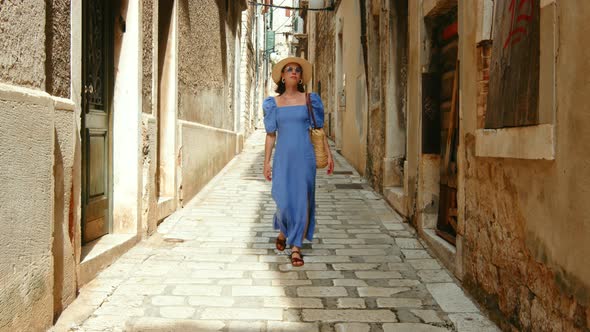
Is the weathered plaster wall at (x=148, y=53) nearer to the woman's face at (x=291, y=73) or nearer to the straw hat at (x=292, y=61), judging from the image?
the straw hat at (x=292, y=61)

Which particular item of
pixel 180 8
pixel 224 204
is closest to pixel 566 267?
pixel 224 204

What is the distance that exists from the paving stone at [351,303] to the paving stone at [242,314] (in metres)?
0.43

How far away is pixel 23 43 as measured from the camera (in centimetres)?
288

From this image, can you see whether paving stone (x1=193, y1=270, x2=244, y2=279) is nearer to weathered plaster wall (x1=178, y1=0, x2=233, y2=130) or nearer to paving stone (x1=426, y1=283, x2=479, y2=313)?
paving stone (x1=426, y1=283, x2=479, y2=313)

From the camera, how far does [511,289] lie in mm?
3082

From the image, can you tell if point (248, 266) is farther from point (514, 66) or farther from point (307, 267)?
point (514, 66)

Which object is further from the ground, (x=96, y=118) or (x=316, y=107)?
(x=316, y=107)

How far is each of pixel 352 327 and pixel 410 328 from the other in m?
0.35

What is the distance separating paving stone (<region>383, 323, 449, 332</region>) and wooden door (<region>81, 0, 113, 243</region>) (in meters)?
2.58

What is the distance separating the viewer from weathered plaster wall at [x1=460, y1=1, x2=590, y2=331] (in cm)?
→ 230

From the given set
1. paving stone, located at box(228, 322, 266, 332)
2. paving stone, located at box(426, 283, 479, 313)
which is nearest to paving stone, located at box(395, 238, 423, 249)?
paving stone, located at box(426, 283, 479, 313)

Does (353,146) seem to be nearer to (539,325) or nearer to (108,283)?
(108,283)

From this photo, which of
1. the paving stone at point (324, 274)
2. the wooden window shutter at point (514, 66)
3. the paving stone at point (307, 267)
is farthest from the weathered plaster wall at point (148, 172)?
the wooden window shutter at point (514, 66)

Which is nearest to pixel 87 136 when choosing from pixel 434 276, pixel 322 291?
pixel 322 291
